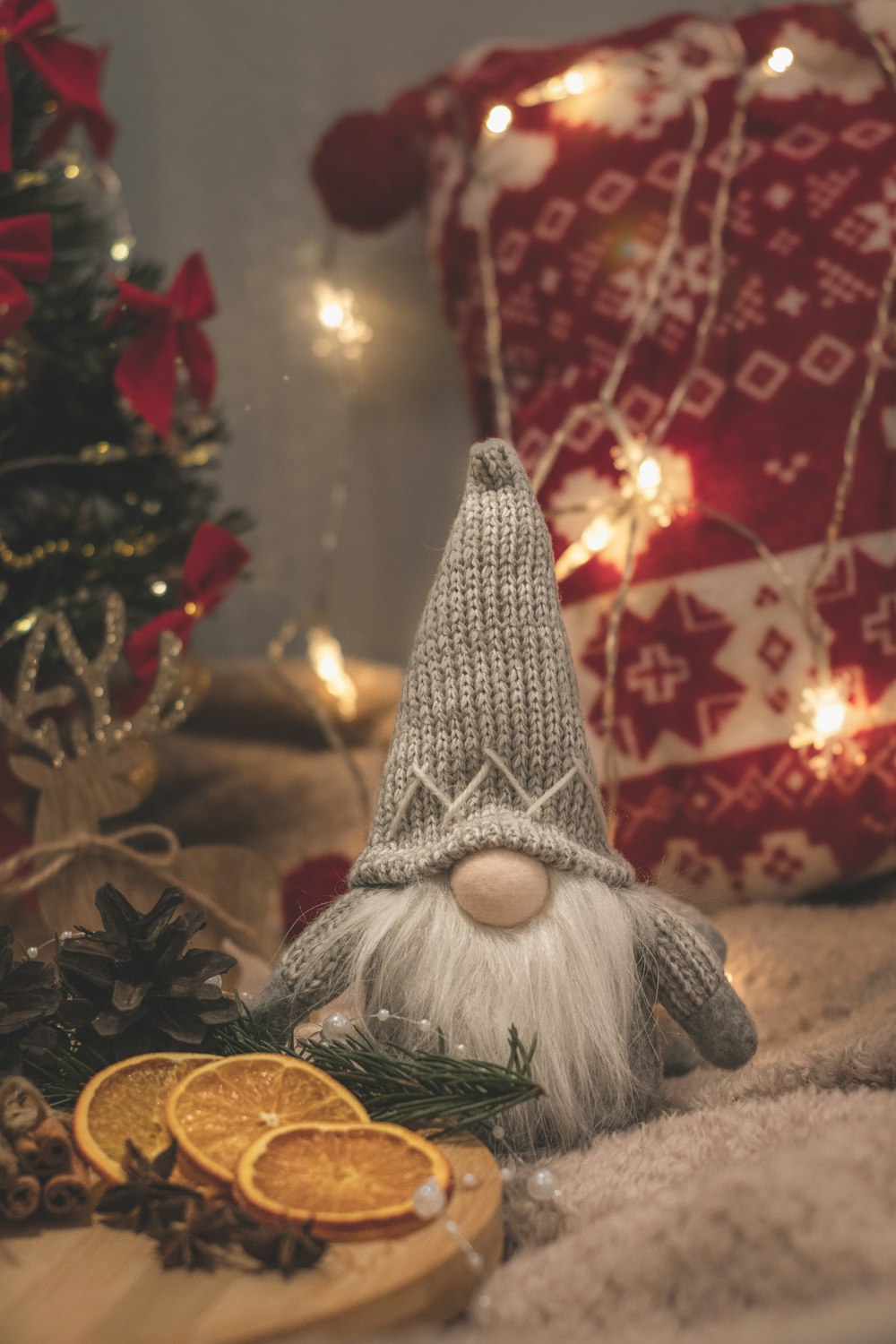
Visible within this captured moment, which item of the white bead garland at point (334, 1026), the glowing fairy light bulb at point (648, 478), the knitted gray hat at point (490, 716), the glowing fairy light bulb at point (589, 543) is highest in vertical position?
the glowing fairy light bulb at point (648, 478)

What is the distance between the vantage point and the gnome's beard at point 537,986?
1.91 ft

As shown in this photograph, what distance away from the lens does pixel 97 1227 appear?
1.59 feet

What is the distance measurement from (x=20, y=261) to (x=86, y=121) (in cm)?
31

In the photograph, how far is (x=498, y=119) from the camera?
95cm

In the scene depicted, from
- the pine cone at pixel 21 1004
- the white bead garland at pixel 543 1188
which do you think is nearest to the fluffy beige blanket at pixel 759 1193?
the white bead garland at pixel 543 1188

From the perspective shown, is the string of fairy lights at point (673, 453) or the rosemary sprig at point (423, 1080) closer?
the rosemary sprig at point (423, 1080)

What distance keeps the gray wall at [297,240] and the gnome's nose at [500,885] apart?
2.17ft

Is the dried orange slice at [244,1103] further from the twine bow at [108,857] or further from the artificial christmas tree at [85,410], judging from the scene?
the artificial christmas tree at [85,410]

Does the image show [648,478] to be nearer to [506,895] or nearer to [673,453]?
[673,453]

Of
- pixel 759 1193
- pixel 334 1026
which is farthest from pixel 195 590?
pixel 759 1193

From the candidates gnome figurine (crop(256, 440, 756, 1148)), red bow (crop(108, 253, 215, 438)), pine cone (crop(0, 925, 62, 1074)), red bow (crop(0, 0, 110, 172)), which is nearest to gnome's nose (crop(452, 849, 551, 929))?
gnome figurine (crop(256, 440, 756, 1148))

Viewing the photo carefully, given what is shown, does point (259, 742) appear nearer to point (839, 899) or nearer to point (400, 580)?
point (400, 580)

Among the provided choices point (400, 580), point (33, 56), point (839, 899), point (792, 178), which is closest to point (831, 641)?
point (839, 899)

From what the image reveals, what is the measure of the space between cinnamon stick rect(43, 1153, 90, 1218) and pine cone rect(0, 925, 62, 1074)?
0.08 metres
